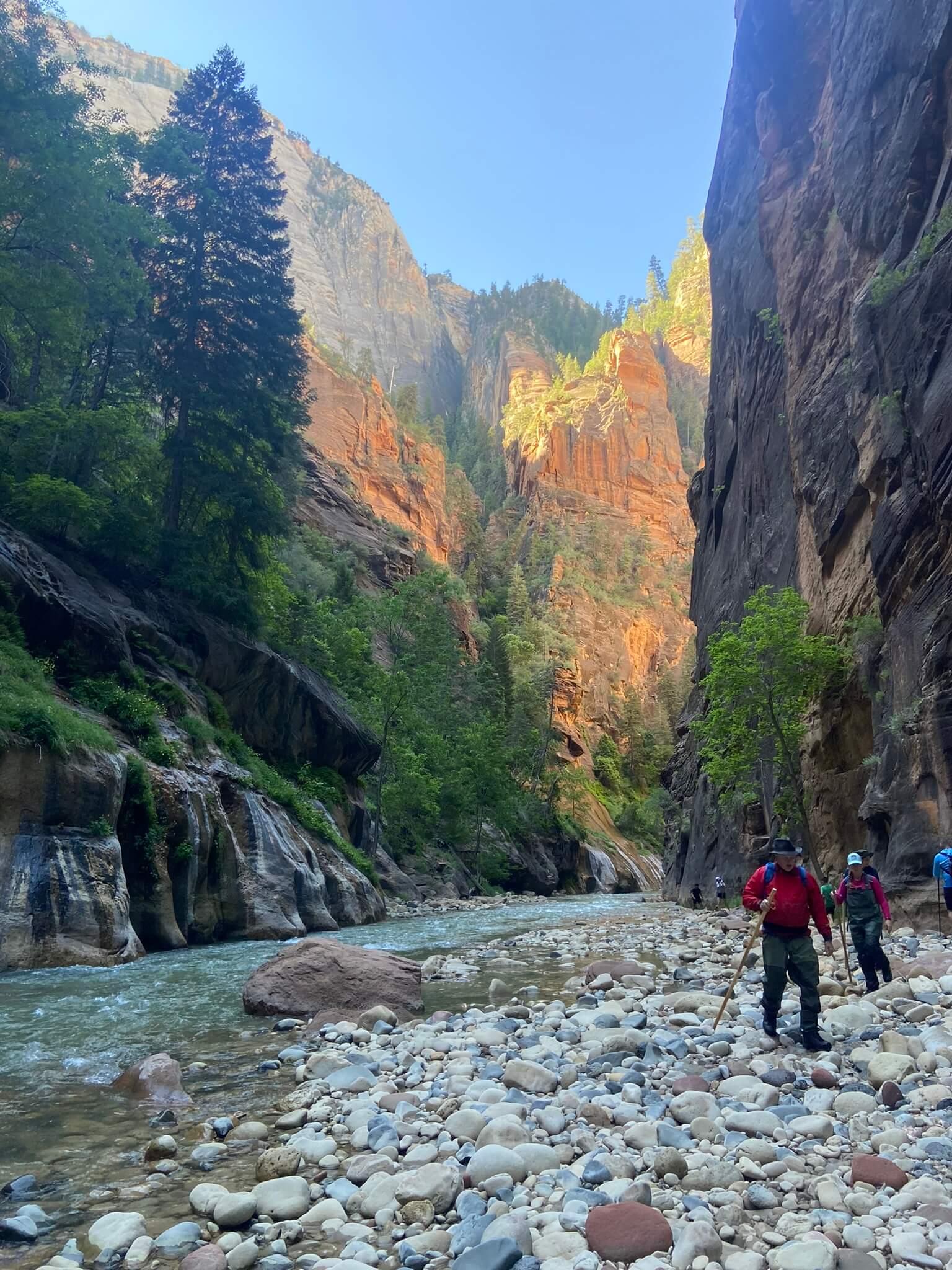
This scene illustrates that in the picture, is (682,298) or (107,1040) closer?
(107,1040)

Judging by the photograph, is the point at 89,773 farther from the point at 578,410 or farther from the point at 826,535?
the point at 578,410

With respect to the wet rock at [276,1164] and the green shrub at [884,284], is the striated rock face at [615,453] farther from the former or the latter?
the wet rock at [276,1164]

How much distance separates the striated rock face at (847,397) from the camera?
1500 centimetres

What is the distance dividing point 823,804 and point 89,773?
1651cm

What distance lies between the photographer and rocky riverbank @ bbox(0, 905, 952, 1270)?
3588mm

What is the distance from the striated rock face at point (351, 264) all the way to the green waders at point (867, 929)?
442 feet

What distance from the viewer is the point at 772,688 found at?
773 inches

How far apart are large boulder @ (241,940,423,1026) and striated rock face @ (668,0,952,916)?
9.40m

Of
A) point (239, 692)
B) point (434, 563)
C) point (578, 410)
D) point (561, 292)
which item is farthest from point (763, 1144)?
point (561, 292)

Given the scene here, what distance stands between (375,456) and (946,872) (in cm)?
8175

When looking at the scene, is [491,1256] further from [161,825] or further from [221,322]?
[221,322]

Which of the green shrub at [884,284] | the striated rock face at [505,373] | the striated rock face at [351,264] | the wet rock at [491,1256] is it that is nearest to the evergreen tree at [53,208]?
the green shrub at [884,284]

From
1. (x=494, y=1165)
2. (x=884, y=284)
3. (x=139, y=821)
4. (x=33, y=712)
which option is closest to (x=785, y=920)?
(x=494, y=1165)

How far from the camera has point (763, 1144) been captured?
14.5ft
